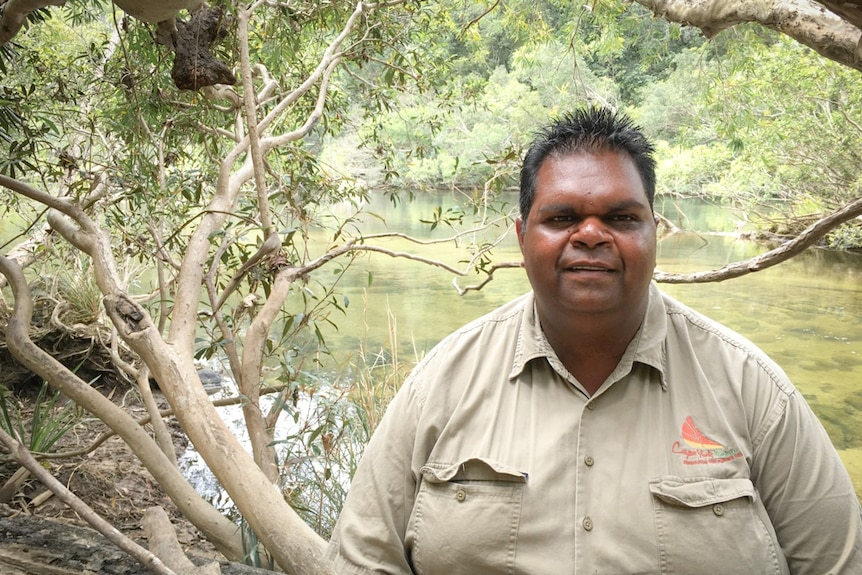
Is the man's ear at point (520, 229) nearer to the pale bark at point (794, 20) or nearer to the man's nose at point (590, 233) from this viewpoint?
the man's nose at point (590, 233)

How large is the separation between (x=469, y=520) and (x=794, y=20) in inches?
89.3

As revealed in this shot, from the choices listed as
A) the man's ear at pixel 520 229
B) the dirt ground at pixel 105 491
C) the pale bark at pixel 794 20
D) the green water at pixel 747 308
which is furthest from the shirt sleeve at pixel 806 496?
the green water at pixel 747 308

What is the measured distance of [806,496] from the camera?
963mm

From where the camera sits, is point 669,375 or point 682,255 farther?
point 682,255

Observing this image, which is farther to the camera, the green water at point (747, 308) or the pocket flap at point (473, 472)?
the green water at point (747, 308)

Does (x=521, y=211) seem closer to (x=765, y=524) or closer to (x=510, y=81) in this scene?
(x=765, y=524)

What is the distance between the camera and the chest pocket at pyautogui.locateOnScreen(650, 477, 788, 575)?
3.15 feet

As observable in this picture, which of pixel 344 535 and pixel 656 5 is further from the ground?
pixel 656 5

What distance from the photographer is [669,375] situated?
1.06m

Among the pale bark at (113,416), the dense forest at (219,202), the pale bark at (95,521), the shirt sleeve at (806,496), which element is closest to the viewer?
the shirt sleeve at (806,496)

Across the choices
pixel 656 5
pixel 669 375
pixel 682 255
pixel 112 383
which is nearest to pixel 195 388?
pixel 669 375

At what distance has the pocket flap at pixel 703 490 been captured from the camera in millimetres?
974

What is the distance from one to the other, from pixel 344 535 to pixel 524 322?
1.37ft

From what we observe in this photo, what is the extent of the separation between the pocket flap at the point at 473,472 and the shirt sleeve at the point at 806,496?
12.8 inches
